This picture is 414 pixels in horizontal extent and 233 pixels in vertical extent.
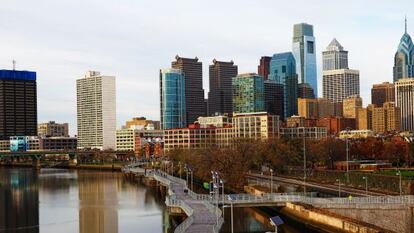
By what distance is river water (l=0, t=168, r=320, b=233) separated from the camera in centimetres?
7312

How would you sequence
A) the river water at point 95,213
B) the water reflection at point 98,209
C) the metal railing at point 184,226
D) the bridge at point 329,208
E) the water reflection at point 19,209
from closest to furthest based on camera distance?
the metal railing at point 184,226 → the bridge at point 329,208 → the river water at point 95,213 → the water reflection at point 98,209 → the water reflection at point 19,209

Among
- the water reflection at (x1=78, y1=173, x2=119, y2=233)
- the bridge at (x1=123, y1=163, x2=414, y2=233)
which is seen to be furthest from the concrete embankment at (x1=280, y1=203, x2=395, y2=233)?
the water reflection at (x1=78, y1=173, x2=119, y2=233)

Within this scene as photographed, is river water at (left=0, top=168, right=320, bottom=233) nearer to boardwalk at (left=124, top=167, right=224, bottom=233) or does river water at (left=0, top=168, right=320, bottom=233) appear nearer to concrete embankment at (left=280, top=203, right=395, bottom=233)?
concrete embankment at (left=280, top=203, right=395, bottom=233)

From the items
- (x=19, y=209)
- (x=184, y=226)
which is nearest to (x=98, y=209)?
(x=19, y=209)

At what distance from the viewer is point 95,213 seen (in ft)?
288

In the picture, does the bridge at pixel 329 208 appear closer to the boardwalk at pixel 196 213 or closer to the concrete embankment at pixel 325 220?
the boardwalk at pixel 196 213

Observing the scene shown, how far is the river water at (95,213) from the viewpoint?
73.1 meters

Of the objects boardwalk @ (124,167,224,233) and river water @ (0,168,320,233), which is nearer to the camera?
boardwalk @ (124,167,224,233)

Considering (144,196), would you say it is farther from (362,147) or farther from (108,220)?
(362,147)

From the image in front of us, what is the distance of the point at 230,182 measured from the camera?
104 meters

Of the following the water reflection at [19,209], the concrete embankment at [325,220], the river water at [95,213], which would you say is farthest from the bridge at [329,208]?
the water reflection at [19,209]

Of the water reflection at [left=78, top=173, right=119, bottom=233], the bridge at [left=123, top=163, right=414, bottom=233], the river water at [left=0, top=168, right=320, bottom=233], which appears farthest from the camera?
the water reflection at [left=78, top=173, right=119, bottom=233]

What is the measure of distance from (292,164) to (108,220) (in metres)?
67.5

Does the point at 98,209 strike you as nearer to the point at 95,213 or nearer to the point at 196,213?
the point at 95,213
